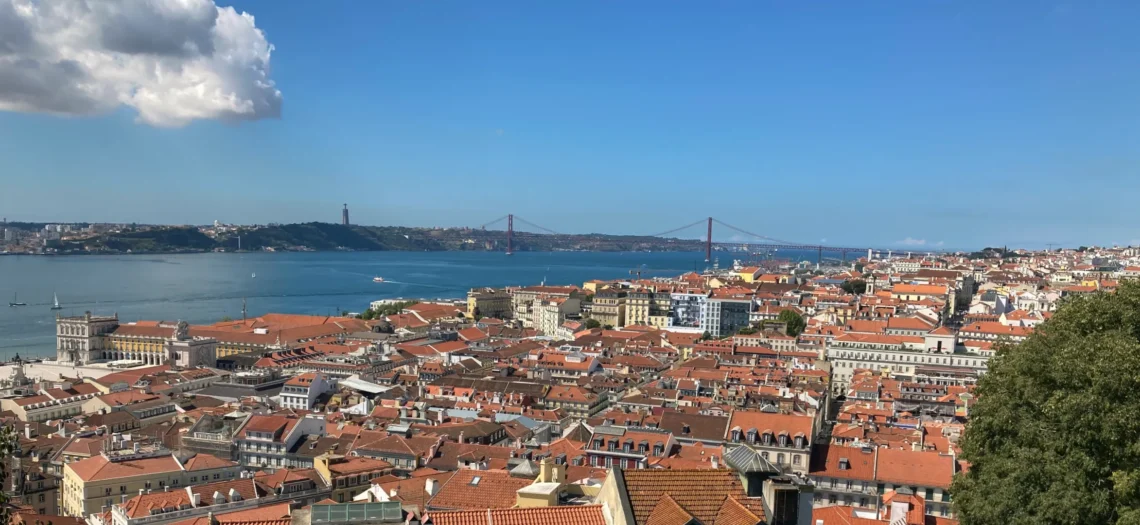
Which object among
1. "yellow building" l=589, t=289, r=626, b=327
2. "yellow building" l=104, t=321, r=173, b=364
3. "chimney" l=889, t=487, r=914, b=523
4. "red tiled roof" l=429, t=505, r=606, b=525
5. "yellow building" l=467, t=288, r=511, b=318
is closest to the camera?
"red tiled roof" l=429, t=505, r=606, b=525

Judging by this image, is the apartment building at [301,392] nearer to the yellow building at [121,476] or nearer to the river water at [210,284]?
the yellow building at [121,476]

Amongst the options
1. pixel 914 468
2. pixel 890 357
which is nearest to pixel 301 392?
pixel 914 468

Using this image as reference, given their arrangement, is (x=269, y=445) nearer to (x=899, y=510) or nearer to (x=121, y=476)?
(x=121, y=476)

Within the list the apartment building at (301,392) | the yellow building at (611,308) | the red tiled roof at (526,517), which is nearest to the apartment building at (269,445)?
the apartment building at (301,392)

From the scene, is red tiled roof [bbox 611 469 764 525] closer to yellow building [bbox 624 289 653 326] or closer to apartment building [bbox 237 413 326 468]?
apartment building [bbox 237 413 326 468]

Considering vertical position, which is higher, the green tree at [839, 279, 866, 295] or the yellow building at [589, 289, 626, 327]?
the green tree at [839, 279, 866, 295]

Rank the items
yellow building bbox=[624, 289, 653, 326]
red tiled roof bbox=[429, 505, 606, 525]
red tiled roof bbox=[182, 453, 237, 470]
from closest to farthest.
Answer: red tiled roof bbox=[429, 505, 606, 525], red tiled roof bbox=[182, 453, 237, 470], yellow building bbox=[624, 289, 653, 326]

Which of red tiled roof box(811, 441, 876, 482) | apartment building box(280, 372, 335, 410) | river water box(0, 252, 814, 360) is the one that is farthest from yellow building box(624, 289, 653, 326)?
red tiled roof box(811, 441, 876, 482)

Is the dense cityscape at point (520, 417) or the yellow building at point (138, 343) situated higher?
the dense cityscape at point (520, 417)
